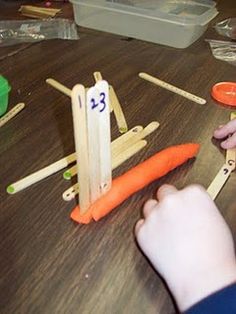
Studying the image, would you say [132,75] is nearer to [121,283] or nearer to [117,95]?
[117,95]

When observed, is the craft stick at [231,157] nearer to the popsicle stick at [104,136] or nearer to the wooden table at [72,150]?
the wooden table at [72,150]

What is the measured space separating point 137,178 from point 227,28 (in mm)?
607

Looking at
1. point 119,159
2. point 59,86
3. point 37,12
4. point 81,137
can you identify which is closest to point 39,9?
point 37,12

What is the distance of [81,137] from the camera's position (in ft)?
1.26

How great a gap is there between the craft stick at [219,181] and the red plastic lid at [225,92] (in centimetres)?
17

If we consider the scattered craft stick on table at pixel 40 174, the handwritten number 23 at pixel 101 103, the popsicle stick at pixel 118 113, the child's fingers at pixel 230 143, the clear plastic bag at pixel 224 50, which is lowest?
the clear plastic bag at pixel 224 50

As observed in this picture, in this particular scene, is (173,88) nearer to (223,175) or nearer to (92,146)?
(223,175)

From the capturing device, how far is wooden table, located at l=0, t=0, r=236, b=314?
0.38 meters

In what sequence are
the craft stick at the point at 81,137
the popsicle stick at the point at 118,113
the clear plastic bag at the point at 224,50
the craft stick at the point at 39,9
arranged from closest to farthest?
the craft stick at the point at 81,137 < the popsicle stick at the point at 118,113 < the clear plastic bag at the point at 224,50 < the craft stick at the point at 39,9

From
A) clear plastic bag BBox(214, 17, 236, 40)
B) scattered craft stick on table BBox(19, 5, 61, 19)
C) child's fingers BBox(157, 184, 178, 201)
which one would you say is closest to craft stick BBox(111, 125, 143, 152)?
child's fingers BBox(157, 184, 178, 201)

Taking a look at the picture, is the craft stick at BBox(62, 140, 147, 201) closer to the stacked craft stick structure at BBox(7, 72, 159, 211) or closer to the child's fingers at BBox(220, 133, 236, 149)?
the stacked craft stick structure at BBox(7, 72, 159, 211)

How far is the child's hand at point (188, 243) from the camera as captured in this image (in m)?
0.37

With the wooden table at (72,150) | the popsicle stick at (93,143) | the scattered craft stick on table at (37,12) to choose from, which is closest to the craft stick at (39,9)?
the scattered craft stick on table at (37,12)

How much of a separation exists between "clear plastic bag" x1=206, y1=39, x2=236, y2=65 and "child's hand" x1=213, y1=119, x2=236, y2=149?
27 centimetres
